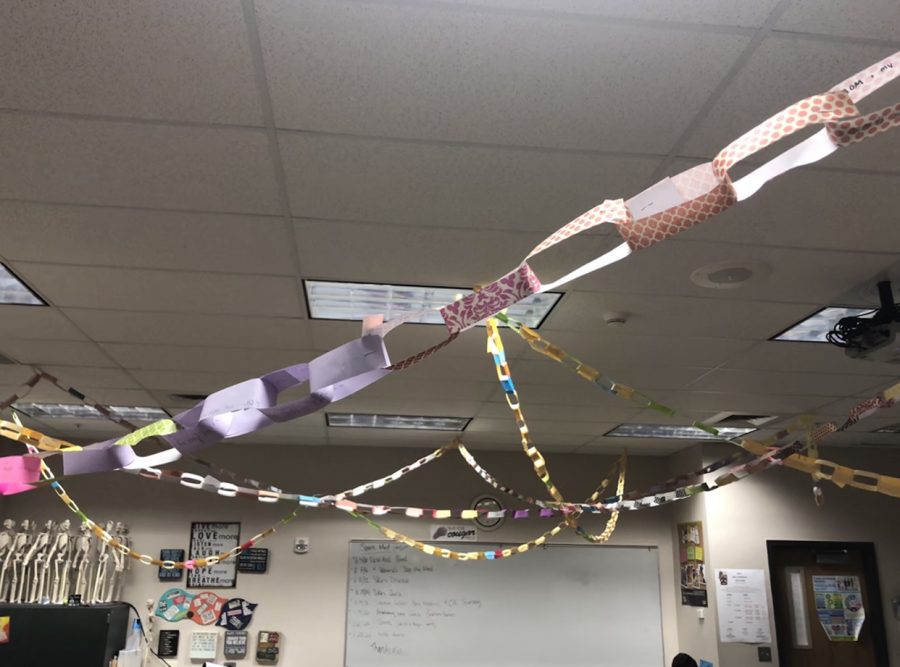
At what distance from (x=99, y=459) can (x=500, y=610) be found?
14.2ft

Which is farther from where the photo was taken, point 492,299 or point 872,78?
point 492,299

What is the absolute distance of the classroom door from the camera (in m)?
4.97

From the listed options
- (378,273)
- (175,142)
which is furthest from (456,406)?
(175,142)

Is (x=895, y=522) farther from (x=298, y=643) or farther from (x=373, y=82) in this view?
(x=373, y=82)

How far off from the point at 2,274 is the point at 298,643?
11.9ft

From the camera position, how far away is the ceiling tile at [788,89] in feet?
4.60

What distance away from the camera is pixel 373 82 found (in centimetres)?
→ 150

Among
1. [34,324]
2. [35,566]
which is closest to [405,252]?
[34,324]

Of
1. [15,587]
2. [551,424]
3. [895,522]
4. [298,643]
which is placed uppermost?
[551,424]

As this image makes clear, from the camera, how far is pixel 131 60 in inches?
56.9

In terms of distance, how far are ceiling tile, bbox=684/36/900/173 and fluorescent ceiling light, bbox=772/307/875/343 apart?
1116mm

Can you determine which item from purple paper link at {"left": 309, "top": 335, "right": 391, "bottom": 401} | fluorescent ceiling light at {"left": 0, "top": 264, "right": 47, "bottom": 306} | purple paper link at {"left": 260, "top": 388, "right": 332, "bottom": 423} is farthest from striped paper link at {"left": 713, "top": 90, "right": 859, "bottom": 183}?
fluorescent ceiling light at {"left": 0, "top": 264, "right": 47, "bottom": 306}

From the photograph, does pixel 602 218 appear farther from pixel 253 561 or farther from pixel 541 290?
pixel 253 561

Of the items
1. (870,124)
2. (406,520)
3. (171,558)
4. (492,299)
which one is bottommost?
(171,558)
